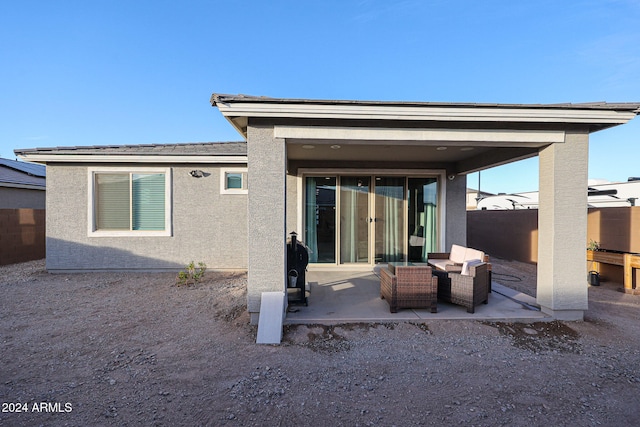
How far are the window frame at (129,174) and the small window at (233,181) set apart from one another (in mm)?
1177

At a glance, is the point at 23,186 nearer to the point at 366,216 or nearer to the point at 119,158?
the point at 119,158

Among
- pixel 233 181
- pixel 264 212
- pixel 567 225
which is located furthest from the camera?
pixel 233 181

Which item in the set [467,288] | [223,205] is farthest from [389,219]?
[223,205]

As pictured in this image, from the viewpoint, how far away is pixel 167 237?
6.88 metres

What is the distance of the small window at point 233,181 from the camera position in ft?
22.9

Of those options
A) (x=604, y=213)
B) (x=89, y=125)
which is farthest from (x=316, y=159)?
(x=89, y=125)

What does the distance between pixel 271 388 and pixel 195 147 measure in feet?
21.7

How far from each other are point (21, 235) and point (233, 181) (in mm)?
6829

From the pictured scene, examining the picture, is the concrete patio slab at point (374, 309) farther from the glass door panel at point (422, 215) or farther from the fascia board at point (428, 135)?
the fascia board at point (428, 135)

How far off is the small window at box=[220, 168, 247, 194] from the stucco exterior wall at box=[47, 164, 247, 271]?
109 millimetres

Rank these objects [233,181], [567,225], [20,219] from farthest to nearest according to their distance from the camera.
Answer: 1. [20,219]
2. [233,181]
3. [567,225]

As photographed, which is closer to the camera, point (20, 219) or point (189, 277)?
point (189, 277)

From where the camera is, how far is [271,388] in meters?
2.53

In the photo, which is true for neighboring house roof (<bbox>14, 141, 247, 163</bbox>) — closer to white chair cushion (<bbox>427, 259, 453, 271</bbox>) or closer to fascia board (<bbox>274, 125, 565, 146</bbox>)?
fascia board (<bbox>274, 125, 565, 146</bbox>)
